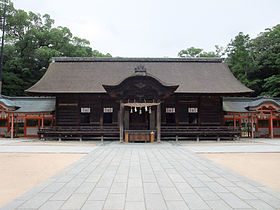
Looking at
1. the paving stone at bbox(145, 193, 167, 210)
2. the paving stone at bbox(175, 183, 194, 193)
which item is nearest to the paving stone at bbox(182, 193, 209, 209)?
the paving stone at bbox(175, 183, 194, 193)

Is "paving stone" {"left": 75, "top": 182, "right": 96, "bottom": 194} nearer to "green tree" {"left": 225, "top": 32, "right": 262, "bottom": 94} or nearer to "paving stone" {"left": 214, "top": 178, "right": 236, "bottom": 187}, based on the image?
"paving stone" {"left": 214, "top": 178, "right": 236, "bottom": 187}

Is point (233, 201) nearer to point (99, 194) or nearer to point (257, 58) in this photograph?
point (99, 194)

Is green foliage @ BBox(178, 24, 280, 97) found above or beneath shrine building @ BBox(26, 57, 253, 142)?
above

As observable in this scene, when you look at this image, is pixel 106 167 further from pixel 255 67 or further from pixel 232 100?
pixel 255 67

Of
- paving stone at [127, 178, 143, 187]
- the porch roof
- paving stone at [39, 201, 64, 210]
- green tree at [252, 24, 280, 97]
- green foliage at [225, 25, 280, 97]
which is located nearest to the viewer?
paving stone at [39, 201, 64, 210]

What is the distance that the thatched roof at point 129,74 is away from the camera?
1653 cm

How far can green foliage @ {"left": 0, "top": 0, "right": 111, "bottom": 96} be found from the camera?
92.3ft

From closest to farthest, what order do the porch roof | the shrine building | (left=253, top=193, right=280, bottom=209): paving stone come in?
(left=253, top=193, right=280, bottom=209): paving stone
the shrine building
the porch roof

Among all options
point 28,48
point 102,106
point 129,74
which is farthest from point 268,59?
point 28,48

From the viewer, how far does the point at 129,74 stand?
61.8 feet

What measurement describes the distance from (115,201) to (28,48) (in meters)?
34.7

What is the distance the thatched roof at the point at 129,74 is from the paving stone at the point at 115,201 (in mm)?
12675

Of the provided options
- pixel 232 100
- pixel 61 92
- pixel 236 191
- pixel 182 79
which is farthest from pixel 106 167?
pixel 232 100

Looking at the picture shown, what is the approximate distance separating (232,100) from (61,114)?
58.6 ft
